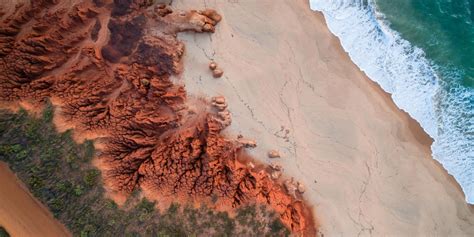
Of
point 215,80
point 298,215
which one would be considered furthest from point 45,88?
point 298,215

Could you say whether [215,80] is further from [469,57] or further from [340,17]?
[469,57]

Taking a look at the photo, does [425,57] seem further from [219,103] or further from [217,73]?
[219,103]

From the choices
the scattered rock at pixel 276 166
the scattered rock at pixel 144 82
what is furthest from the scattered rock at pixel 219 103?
the scattered rock at pixel 276 166

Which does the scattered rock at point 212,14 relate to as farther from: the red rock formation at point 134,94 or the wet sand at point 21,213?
the wet sand at point 21,213

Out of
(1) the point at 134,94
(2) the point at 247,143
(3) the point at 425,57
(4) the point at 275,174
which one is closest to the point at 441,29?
(3) the point at 425,57

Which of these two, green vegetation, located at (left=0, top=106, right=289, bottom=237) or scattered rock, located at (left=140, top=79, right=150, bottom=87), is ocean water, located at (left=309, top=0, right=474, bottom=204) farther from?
green vegetation, located at (left=0, top=106, right=289, bottom=237)

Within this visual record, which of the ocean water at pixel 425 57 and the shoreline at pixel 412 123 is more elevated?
the ocean water at pixel 425 57
